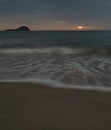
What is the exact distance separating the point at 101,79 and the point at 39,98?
244cm

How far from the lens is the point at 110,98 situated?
12.9ft

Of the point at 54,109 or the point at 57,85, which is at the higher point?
the point at 54,109


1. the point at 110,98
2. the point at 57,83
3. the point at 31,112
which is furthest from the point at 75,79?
the point at 31,112

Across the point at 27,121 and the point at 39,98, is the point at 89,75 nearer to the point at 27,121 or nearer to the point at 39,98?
the point at 39,98

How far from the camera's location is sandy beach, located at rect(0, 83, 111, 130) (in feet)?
9.09

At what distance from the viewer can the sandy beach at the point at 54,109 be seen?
277 centimetres

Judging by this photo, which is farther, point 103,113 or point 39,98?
point 39,98

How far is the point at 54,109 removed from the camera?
3279 millimetres

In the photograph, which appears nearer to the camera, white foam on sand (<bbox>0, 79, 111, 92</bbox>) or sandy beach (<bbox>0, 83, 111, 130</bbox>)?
sandy beach (<bbox>0, 83, 111, 130</bbox>)

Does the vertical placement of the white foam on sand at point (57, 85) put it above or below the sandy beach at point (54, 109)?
below

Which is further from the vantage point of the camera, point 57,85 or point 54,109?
point 57,85

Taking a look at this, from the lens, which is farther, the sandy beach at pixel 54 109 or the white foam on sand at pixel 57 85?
the white foam on sand at pixel 57 85

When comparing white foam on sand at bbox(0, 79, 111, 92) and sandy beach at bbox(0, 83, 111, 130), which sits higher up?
sandy beach at bbox(0, 83, 111, 130)

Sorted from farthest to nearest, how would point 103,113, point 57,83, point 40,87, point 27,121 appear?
point 57,83
point 40,87
point 103,113
point 27,121
